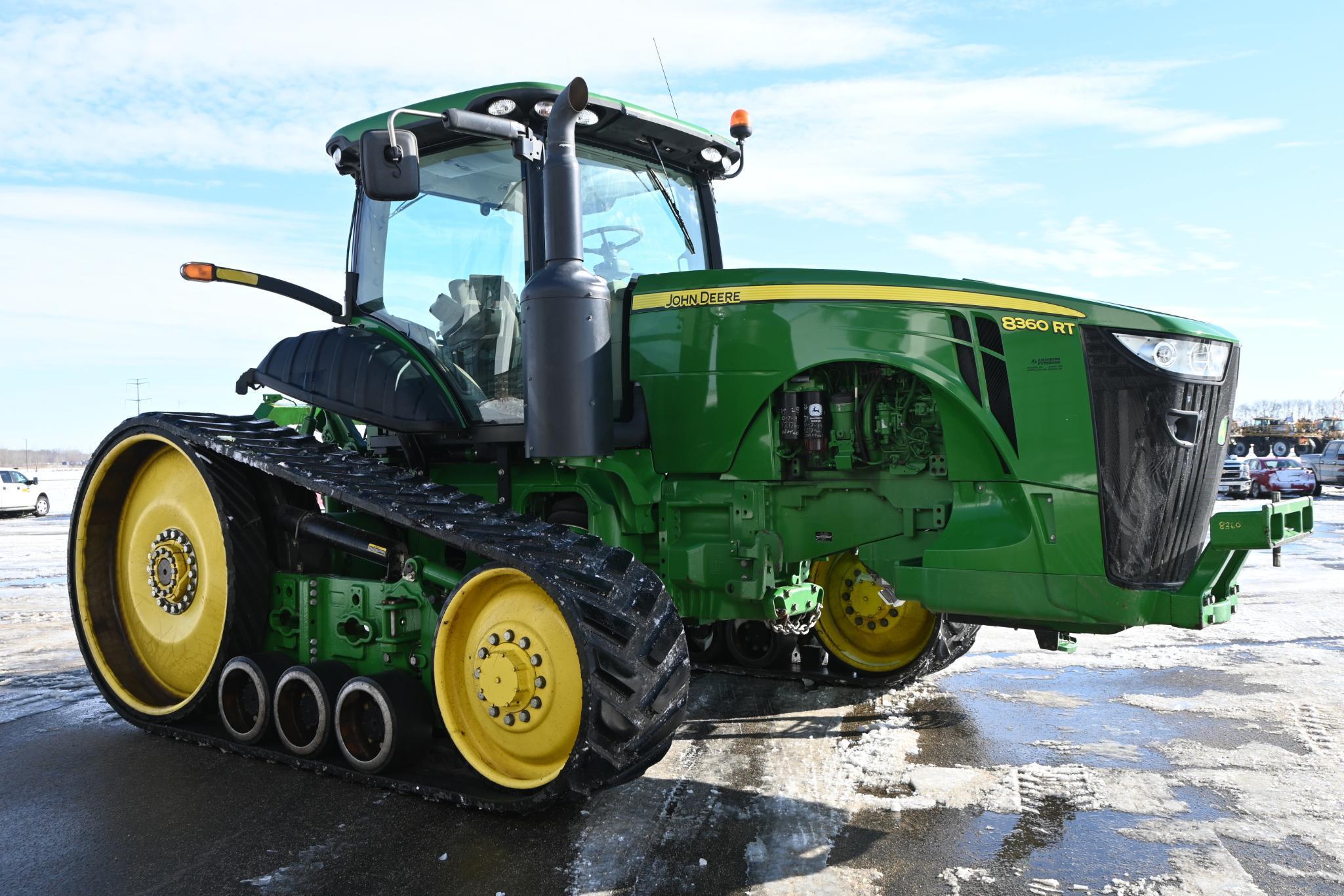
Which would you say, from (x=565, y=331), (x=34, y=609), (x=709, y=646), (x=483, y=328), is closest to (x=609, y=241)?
(x=483, y=328)

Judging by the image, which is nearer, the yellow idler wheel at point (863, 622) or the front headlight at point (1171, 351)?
the front headlight at point (1171, 351)

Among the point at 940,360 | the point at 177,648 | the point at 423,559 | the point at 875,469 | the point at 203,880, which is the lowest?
the point at 203,880

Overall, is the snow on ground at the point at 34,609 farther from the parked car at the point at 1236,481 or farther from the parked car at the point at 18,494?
the parked car at the point at 1236,481

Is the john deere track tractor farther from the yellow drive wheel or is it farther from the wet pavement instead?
the wet pavement

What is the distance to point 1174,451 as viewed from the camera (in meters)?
4.14

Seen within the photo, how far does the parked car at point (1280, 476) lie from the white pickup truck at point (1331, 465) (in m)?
3.50

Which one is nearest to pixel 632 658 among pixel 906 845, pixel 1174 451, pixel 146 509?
pixel 906 845

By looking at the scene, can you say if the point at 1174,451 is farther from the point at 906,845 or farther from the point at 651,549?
the point at 651,549

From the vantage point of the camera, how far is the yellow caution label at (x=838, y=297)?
14.1 ft

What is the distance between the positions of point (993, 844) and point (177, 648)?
409cm

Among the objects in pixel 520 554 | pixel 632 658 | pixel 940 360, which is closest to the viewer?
pixel 632 658

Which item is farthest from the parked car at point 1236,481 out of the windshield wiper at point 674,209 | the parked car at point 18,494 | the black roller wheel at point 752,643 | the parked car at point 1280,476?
the parked car at point 18,494

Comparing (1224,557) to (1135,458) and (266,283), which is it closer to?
(1135,458)

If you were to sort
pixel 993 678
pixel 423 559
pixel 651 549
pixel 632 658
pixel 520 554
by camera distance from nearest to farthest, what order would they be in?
pixel 632 658 → pixel 520 554 → pixel 423 559 → pixel 651 549 → pixel 993 678
